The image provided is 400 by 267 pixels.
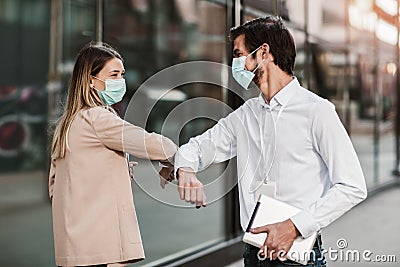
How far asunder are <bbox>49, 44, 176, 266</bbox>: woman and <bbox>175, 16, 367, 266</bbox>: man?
222 mm

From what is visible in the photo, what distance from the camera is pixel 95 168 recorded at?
205cm

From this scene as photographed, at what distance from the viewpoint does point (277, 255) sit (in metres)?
1.68

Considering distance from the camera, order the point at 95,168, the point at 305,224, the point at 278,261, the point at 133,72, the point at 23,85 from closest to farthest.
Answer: the point at 305,224, the point at 278,261, the point at 95,168, the point at 23,85, the point at 133,72

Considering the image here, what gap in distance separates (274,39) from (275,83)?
0.12 m

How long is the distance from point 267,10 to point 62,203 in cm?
432

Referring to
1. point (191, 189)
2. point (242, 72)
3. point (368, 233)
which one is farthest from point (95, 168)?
point (368, 233)

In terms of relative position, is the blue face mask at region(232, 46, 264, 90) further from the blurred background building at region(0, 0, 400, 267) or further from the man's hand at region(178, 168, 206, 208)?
the blurred background building at region(0, 0, 400, 267)

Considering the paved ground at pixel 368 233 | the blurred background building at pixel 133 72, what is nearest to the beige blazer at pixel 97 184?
the blurred background building at pixel 133 72

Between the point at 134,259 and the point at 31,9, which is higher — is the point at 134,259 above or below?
below

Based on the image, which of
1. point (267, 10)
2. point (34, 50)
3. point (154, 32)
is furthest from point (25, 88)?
point (154, 32)

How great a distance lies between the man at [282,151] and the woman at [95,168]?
8.7 inches

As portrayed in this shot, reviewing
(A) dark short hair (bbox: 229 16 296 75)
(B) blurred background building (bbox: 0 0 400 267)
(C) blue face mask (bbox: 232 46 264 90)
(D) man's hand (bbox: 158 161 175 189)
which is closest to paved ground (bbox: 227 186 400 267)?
(B) blurred background building (bbox: 0 0 400 267)

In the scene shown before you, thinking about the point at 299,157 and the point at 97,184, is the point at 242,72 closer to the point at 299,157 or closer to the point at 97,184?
the point at 299,157

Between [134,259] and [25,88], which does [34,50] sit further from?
[134,259]
